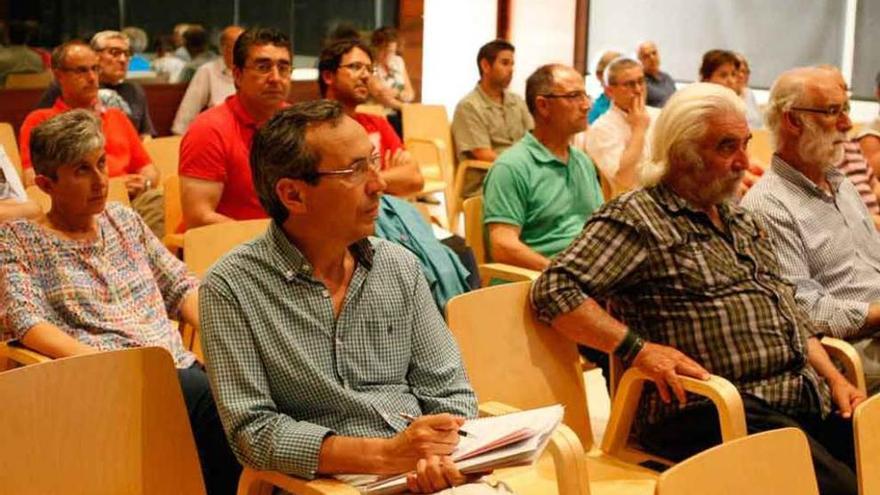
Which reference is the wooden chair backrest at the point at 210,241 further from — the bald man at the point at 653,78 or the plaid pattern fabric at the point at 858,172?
the bald man at the point at 653,78

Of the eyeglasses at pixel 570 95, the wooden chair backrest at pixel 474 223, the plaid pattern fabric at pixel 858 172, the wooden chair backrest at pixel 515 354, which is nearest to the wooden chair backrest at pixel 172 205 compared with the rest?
the wooden chair backrest at pixel 474 223

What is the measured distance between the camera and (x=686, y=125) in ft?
9.80

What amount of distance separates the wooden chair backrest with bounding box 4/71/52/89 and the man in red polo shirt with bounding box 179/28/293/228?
3100mm

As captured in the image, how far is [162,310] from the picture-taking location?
120 inches

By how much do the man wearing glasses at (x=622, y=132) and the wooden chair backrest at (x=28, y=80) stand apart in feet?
10.6

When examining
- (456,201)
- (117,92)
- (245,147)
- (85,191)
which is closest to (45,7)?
(117,92)

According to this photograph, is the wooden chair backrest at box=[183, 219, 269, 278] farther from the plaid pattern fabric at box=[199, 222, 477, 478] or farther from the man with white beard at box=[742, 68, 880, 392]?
the man with white beard at box=[742, 68, 880, 392]

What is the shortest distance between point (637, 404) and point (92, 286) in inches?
53.4

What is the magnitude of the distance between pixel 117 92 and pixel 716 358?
415 cm

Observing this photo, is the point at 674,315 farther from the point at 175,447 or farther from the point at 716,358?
the point at 175,447

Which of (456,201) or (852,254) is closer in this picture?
(852,254)

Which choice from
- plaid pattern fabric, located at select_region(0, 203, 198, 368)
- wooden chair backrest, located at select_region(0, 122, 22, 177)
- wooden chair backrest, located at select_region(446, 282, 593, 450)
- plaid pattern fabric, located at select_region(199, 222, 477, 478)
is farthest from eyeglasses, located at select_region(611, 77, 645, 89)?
plaid pattern fabric, located at select_region(199, 222, 477, 478)

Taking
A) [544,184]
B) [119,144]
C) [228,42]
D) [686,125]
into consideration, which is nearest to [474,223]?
[544,184]

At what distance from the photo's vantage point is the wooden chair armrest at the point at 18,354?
279cm
